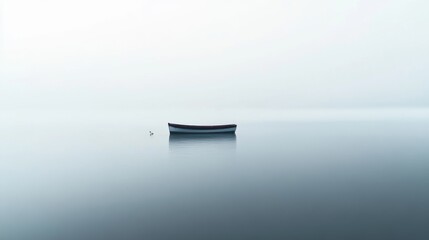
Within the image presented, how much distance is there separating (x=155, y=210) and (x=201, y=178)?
9.46 m

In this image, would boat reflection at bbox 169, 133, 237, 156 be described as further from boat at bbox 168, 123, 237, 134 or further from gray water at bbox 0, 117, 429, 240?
gray water at bbox 0, 117, 429, 240

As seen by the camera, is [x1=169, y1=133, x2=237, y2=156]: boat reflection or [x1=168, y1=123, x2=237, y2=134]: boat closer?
[x1=169, y1=133, x2=237, y2=156]: boat reflection

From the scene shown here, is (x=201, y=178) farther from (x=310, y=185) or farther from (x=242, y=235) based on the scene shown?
(x=242, y=235)

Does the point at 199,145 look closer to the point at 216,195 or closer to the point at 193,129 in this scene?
the point at 193,129

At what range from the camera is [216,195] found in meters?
25.4

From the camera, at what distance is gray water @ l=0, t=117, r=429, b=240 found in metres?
18.7

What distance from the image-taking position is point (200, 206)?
22.7 metres

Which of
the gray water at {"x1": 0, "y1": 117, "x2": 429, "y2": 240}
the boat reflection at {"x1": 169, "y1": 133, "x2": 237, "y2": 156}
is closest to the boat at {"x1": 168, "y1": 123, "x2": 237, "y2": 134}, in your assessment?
the boat reflection at {"x1": 169, "y1": 133, "x2": 237, "y2": 156}

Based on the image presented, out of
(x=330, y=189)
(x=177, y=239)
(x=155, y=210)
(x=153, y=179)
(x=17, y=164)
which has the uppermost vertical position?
(x=17, y=164)

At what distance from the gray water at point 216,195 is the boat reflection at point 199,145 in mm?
2048

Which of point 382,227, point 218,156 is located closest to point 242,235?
point 382,227

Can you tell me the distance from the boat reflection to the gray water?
2048 mm

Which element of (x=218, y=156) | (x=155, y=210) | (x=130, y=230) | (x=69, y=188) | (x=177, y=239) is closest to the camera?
(x=177, y=239)

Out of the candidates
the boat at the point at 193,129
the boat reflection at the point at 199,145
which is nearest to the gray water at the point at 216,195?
the boat reflection at the point at 199,145
